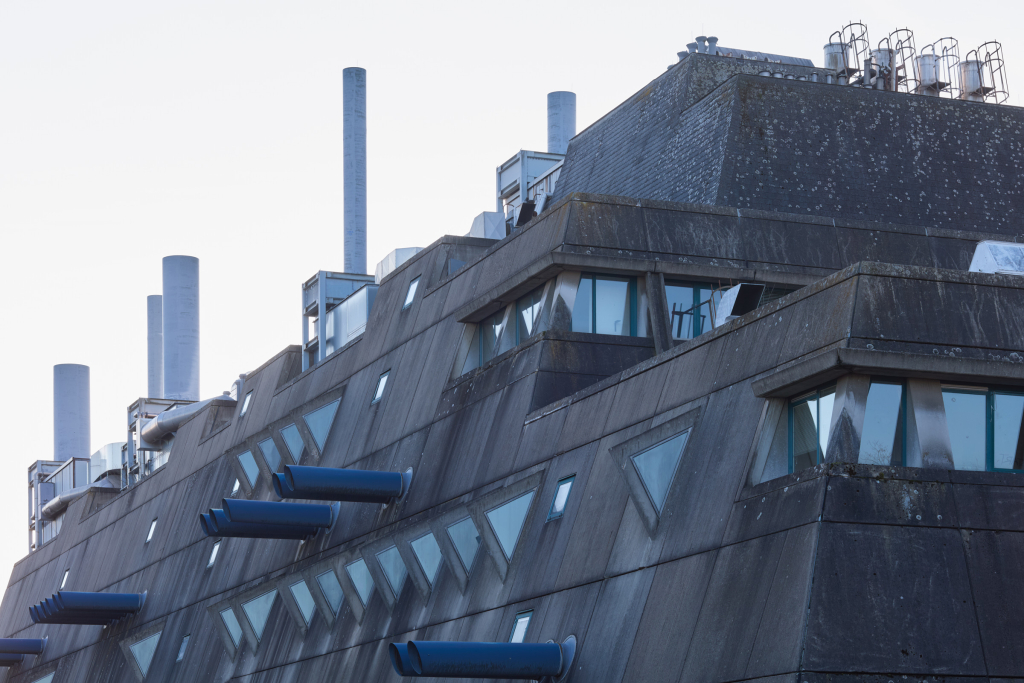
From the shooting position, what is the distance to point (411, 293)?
32594 mm

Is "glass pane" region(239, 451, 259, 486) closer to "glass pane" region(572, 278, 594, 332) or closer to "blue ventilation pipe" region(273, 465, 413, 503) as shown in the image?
"blue ventilation pipe" region(273, 465, 413, 503)

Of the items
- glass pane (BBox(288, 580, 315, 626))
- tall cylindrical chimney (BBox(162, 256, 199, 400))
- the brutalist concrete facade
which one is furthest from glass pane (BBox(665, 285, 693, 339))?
tall cylindrical chimney (BBox(162, 256, 199, 400))

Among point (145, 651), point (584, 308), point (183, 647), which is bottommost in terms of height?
point (183, 647)

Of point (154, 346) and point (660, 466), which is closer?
point (660, 466)

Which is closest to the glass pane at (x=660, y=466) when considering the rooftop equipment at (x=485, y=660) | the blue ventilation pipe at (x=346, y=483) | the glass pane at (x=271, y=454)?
the rooftop equipment at (x=485, y=660)

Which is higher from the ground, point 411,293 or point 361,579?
point 411,293

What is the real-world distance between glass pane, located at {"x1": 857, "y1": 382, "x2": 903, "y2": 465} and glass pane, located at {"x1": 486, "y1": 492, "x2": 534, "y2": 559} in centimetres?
743

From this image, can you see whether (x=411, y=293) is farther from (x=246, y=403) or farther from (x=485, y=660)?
(x=485, y=660)

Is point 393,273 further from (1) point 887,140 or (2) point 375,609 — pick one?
(1) point 887,140

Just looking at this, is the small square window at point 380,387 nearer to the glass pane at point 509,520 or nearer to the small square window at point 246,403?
the glass pane at point 509,520

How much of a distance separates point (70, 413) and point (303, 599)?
61716mm

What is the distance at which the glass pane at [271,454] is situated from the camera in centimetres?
3594

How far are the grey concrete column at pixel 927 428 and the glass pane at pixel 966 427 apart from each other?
0.12 metres

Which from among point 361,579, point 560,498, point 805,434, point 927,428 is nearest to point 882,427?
point 927,428
